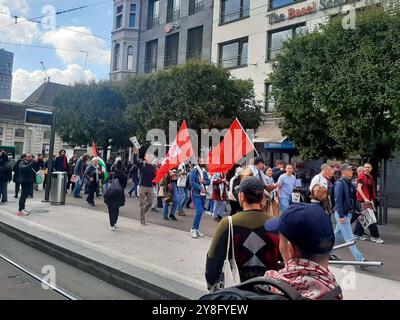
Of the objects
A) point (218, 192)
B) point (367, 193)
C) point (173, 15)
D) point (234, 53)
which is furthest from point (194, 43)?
point (367, 193)

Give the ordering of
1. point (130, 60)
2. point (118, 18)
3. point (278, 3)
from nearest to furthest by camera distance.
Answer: point (278, 3) → point (130, 60) → point (118, 18)

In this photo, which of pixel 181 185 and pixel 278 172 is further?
pixel 278 172

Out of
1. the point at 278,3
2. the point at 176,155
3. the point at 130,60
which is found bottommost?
the point at 176,155

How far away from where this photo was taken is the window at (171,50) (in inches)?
1268

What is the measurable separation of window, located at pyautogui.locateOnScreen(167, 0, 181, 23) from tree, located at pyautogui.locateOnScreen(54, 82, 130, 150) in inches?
327

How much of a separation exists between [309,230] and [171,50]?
32117 millimetres

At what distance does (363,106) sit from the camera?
44.7 feet

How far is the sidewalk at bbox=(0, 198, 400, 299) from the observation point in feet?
17.9

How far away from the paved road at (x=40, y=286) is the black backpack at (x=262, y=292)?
12.6 ft

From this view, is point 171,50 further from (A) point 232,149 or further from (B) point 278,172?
(A) point 232,149

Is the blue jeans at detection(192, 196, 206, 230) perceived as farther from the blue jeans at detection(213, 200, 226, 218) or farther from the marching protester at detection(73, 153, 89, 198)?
the marching protester at detection(73, 153, 89, 198)

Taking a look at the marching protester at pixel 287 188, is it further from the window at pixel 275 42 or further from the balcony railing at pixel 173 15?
the balcony railing at pixel 173 15

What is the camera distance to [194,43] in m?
31.0
